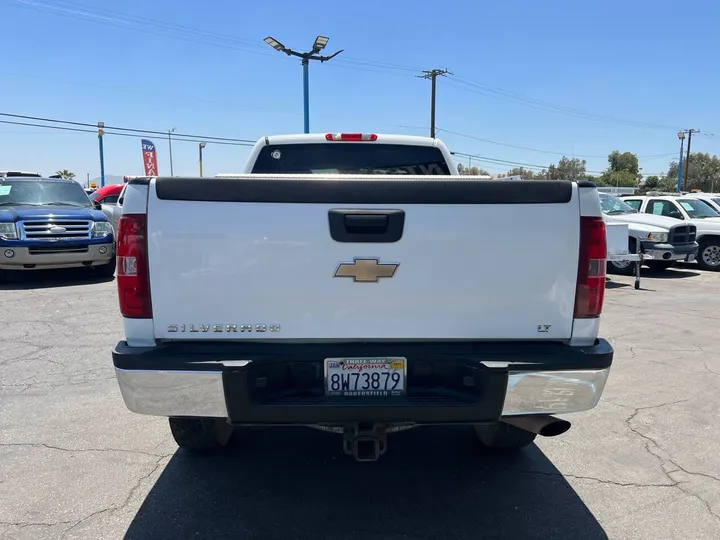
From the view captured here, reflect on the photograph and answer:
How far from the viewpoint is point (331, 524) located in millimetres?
2932

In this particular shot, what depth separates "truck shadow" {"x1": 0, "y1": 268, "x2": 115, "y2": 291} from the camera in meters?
10.5

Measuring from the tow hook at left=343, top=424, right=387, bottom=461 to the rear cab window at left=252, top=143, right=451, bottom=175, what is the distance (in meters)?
2.80

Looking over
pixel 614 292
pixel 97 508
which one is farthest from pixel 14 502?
pixel 614 292

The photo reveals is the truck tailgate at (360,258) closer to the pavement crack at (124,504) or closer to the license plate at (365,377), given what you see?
the license plate at (365,377)

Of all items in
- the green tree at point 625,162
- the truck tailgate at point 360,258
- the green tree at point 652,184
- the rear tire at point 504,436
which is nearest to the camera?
the truck tailgate at point 360,258

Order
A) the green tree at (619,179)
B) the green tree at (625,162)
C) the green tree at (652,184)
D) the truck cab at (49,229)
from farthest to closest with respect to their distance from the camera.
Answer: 1. the green tree at (625,162)
2. the green tree at (619,179)
3. the green tree at (652,184)
4. the truck cab at (49,229)

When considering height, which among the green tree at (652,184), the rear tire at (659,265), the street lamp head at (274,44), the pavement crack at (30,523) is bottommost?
the rear tire at (659,265)

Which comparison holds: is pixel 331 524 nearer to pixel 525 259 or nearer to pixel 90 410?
pixel 525 259

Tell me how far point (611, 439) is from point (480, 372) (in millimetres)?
2036

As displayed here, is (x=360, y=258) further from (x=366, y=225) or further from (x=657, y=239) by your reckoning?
(x=657, y=239)

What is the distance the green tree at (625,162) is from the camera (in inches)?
4227

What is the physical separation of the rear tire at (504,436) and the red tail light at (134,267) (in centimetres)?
221

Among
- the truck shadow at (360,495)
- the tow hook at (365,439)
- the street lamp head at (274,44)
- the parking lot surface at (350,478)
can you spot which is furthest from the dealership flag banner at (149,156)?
the tow hook at (365,439)

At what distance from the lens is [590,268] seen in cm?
269
